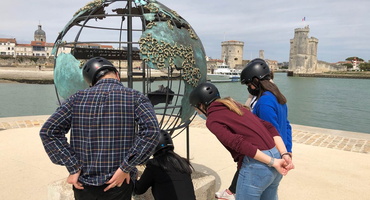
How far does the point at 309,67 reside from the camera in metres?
77.4

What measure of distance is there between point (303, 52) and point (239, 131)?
8025 centimetres

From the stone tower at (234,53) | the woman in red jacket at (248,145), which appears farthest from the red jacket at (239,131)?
the stone tower at (234,53)

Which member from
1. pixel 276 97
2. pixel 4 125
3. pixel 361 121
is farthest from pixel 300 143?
pixel 361 121

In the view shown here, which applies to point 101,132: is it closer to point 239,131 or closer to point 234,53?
point 239,131

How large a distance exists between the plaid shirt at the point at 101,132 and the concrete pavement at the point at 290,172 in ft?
9.30

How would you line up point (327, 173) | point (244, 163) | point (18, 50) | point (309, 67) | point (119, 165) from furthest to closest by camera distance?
point (18, 50) < point (309, 67) < point (327, 173) < point (244, 163) < point (119, 165)

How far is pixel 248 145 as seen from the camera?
2.33 metres

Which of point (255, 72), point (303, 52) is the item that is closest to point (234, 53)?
point (303, 52)

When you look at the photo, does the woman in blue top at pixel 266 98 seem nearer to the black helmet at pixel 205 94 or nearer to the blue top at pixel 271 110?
the blue top at pixel 271 110

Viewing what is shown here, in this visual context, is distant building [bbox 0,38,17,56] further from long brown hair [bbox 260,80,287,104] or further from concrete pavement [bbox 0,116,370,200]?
long brown hair [bbox 260,80,287,104]

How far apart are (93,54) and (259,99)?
3.25 m

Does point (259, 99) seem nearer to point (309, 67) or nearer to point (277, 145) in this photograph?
point (277, 145)

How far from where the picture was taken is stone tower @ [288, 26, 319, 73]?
74.9m

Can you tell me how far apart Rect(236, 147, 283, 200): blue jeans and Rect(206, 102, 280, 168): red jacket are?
0.09m
